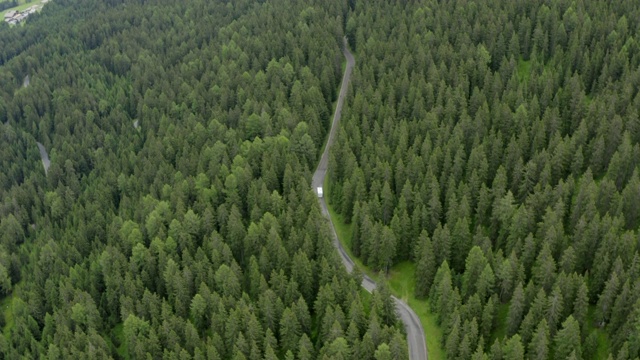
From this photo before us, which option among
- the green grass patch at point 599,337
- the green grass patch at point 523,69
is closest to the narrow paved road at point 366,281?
the green grass patch at point 599,337

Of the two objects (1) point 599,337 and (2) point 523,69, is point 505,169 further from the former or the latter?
(2) point 523,69

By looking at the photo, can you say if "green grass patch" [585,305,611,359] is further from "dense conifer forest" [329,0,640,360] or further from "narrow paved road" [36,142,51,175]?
"narrow paved road" [36,142,51,175]

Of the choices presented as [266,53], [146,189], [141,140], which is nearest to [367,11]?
[266,53]

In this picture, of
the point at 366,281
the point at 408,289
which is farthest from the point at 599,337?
the point at 366,281

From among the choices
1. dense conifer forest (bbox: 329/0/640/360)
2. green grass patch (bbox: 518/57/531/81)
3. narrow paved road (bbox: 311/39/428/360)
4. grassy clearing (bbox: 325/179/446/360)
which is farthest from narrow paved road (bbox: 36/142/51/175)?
green grass patch (bbox: 518/57/531/81)

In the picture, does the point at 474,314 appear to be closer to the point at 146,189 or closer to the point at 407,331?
the point at 407,331
